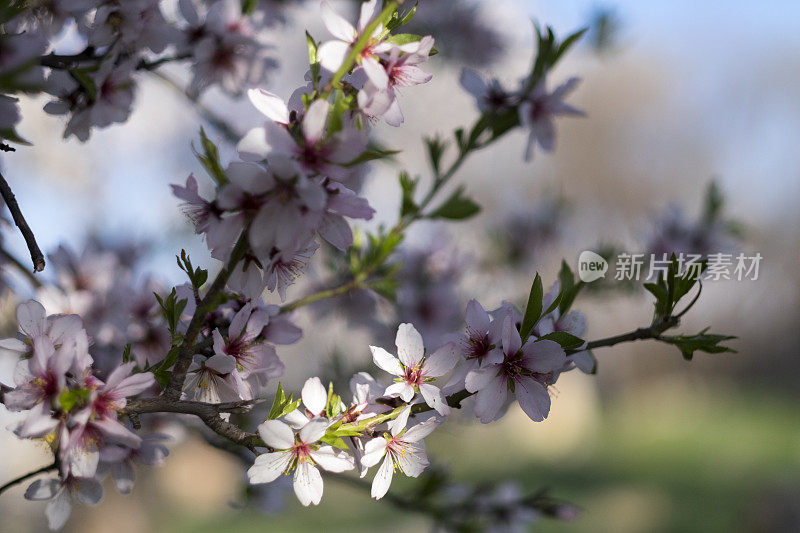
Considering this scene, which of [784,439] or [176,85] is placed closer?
[176,85]

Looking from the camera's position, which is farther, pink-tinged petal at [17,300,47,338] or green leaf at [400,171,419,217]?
green leaf at [400,171,419,217]

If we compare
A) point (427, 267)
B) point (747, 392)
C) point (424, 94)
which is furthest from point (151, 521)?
point (747, 392)

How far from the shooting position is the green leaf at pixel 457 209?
118 cm

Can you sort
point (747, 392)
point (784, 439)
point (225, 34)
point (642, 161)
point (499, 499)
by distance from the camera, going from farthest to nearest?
1. point (642, 161)
2. point (747, 392)
3. point (784, 439)
4. point (499, 499)
5. point (225, 34)

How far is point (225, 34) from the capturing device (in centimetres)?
120

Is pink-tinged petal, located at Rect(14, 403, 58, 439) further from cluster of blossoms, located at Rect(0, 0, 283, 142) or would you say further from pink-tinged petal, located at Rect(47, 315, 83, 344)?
cluster of blossoms, located at Rect(0, 0, 283, 142)

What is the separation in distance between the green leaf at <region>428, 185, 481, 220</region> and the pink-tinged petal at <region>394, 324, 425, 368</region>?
411mm

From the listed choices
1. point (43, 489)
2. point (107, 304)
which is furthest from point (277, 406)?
point (107, 304)

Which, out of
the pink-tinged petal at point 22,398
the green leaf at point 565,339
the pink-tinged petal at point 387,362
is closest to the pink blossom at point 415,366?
the pink-tinged petal at point 387,362

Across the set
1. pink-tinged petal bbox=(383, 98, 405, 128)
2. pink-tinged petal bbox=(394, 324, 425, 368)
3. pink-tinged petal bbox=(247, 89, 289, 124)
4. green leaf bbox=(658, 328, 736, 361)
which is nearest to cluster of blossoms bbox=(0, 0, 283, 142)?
pink-tinged petal bbox=(247, 89, 289, 124)

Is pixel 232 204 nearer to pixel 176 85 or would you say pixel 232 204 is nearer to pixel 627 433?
pixel 176 85

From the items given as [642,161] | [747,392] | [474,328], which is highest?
[474,328]

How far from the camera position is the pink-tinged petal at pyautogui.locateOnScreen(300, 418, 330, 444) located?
0.71 metres

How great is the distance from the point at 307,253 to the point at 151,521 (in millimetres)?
8799
